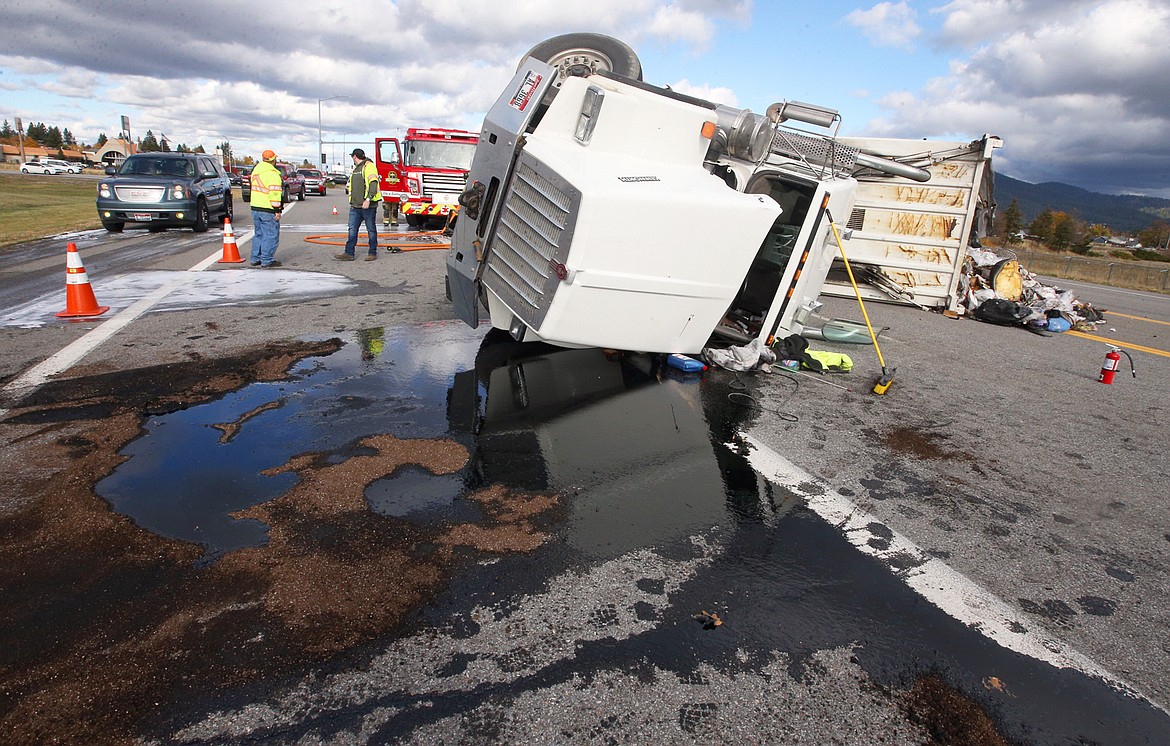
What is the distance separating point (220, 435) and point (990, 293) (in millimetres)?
11278

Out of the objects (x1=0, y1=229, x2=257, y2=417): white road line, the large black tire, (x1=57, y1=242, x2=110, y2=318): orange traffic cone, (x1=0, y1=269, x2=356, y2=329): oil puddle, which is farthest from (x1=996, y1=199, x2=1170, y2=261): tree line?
(x1=57, y1=242, x2=110, y2=318): orange traffic cone

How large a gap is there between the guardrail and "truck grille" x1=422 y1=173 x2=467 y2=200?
17.1 metres

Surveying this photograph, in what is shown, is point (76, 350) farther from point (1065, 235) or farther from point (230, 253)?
point (1065, 235)

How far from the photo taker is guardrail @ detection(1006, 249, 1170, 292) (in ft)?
76.0

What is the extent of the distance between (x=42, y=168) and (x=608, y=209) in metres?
80.4

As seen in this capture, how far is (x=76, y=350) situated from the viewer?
5.69 m

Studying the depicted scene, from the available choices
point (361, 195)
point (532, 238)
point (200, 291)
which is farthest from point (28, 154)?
point (532, 238)

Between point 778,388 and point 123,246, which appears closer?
point 778,388

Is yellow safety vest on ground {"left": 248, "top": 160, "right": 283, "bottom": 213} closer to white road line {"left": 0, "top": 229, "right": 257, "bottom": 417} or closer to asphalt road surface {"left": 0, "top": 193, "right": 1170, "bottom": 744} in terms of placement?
white road line {"left": 0, "top": 229, "right": 257, "bottom": 417}

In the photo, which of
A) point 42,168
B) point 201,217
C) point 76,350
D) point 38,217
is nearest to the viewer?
point 76,350

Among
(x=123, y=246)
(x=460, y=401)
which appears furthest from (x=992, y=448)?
(x=123, y=246)

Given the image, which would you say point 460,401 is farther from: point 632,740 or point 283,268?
point 283,268

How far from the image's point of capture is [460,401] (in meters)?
4.99

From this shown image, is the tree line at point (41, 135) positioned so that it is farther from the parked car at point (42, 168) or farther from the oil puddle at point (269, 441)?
the oil puddle at point (269, 441)
